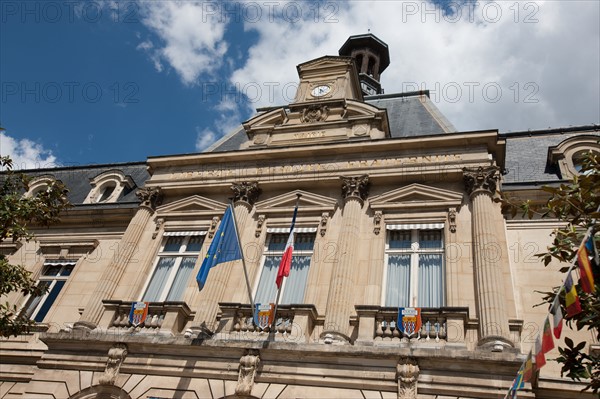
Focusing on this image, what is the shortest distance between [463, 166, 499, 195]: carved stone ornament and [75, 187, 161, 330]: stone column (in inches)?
386

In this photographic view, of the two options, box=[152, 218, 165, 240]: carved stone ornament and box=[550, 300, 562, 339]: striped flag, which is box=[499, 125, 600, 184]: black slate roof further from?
box=[152, 218, 165, 240]: carved stone ornament

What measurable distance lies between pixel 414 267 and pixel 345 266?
1.82 meters

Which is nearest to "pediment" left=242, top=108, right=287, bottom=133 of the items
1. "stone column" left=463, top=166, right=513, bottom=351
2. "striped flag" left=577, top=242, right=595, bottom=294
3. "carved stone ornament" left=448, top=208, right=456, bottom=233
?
"stone column" left=463, top=166, right=513, bottom=351

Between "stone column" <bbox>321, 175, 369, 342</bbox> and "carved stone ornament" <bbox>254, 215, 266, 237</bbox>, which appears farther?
"carved stone ornament" <bbox>254, 215, 266, 237</bbox>

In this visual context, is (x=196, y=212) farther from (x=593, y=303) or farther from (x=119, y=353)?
(x=593, y=303)

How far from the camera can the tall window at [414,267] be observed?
11586 mm

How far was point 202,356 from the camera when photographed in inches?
437

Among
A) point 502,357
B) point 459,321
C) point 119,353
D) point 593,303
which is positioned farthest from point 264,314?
point 593,303

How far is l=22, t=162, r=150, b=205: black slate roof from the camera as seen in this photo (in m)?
20.6

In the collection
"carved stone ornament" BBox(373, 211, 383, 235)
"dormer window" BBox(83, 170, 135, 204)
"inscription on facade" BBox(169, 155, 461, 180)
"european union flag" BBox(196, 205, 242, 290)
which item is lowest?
"european union flag" BBox(196, 205, 242, 290)

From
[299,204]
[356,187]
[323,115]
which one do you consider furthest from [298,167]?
[323,115]

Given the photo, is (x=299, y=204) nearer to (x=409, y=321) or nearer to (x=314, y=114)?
(x=314, y=114)

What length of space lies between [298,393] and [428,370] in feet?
9.17

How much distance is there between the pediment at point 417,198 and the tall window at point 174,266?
5.62 meters
